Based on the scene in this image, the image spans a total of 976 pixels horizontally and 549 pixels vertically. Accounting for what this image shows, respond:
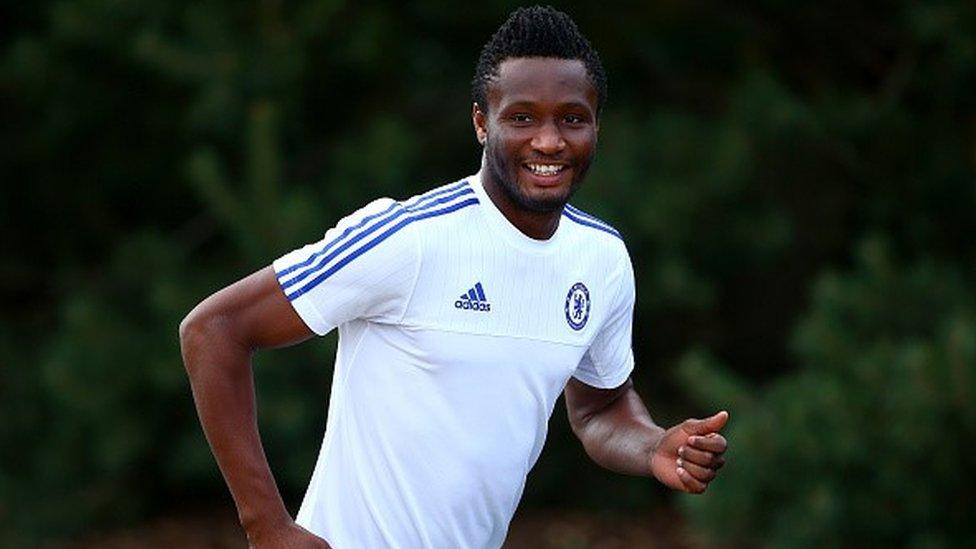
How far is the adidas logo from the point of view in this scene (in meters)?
3.37

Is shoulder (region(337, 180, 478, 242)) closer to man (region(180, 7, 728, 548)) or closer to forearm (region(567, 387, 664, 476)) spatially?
man (region(180, 7, 728, 548))

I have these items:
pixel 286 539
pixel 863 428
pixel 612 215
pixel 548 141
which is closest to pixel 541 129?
pixel 548 141

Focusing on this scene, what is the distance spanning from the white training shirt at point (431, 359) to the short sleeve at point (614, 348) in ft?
0.66

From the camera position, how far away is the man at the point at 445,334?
3234mm

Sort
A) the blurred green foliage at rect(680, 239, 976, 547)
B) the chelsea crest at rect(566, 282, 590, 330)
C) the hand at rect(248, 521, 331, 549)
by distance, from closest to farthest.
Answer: the hand at rect(248, 521, 331, 549) → the chelsea crest at rect(566, 282, 590, 330) → the blurred green foliage at rect(680, 239, 976, 547)

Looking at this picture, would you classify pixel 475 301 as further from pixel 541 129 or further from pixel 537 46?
pixel 537 46

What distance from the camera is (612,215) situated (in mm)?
7809

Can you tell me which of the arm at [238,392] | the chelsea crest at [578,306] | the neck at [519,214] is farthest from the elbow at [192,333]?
the chelsea crest at [578,306]

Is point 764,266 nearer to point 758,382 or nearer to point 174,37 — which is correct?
point 758,382

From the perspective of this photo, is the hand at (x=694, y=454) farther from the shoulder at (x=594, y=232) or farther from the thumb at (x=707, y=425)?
the shoulder at (x=594, y=232)

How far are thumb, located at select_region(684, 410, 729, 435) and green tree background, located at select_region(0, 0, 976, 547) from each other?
3519mm

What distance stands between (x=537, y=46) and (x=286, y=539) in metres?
1.02

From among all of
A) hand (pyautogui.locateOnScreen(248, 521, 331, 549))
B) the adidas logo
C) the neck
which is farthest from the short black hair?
hand (pyautogui.locateOnScreen(248, 521, 331, 549))

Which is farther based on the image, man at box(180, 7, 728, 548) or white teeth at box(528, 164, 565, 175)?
white teeth at box(528, 164, 565, 175)
